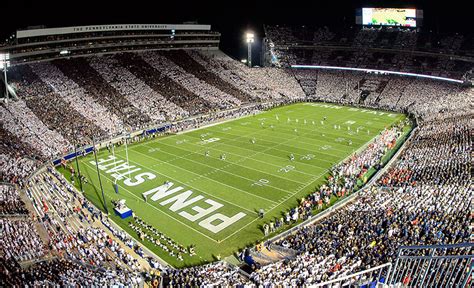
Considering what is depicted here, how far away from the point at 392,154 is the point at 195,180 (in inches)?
693

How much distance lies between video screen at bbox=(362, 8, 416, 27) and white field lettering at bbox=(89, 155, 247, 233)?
5651 centimetres

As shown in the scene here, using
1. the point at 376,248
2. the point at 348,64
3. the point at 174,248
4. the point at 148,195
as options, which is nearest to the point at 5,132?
the point at 148,195

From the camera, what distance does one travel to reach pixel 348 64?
7319cm

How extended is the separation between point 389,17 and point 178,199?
59.4 metres

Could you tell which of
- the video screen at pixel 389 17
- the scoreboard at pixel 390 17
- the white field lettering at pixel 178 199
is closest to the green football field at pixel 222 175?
the white field lettering at pixel 178 199

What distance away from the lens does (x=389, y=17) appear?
225 ft

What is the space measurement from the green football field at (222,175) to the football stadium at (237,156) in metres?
0.17

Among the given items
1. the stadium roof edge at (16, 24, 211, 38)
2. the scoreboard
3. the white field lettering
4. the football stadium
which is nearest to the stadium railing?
the football stadium

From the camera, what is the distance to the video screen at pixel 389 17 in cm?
6656

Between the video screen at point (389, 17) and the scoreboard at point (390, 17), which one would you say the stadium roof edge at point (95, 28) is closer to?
the scoreboard at point (390, 17)

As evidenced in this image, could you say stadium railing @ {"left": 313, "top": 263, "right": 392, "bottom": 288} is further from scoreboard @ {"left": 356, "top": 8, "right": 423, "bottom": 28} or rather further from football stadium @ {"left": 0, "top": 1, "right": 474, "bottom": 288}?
scoreboard @ {"left": 356, "top": 8, "right": 423, "bottom": 28}

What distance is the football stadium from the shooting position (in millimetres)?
15797

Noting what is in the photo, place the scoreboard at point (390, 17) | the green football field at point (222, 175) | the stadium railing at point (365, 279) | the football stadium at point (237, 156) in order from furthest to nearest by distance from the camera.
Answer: the scoreboard at point (390, 17)
the green football field at point (222, 175)
the football stadium at point (237, 156)
the stadium railing at point (365, 279)

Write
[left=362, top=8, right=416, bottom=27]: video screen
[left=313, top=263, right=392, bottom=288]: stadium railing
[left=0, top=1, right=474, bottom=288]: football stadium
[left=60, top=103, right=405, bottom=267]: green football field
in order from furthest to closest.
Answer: [left=362, top=8, right=416, bottom=27]: video screen < [left=60, top=103, right=405, bottom=267]: green football field < [left=0, top=1, right=474, bottom=288]: football stadium < [left=313, top=263, right=392, bottom=288]: stadium railing
